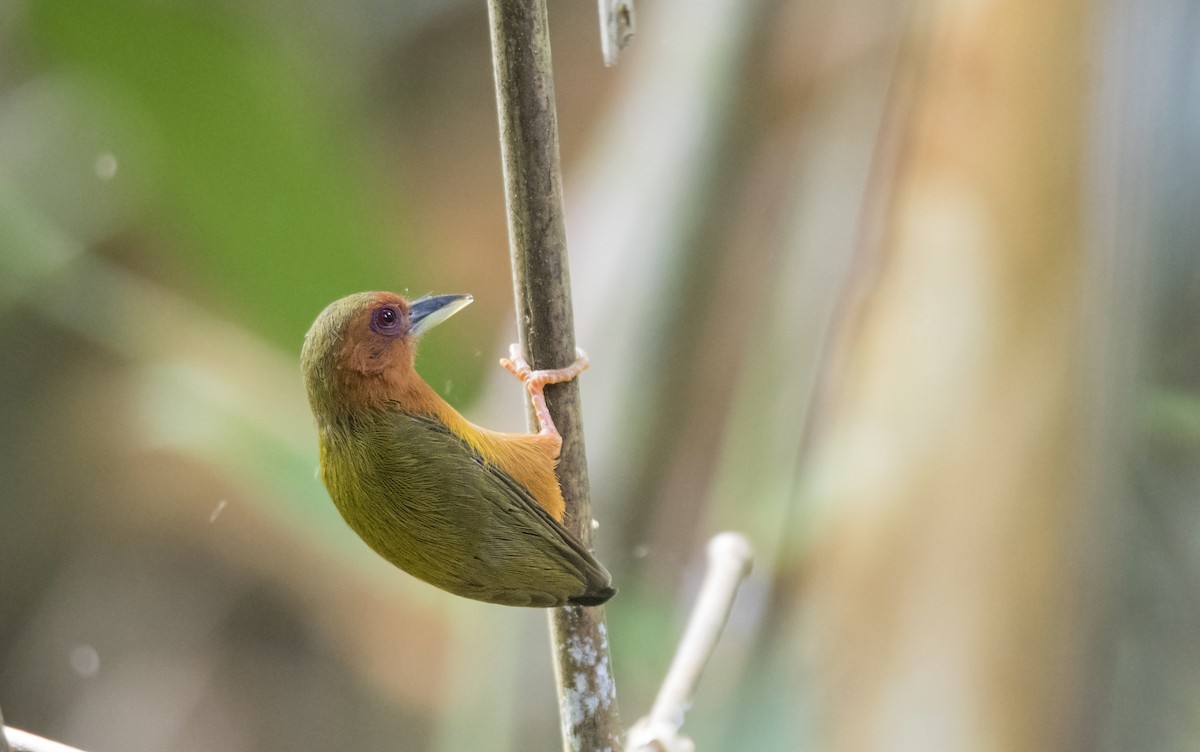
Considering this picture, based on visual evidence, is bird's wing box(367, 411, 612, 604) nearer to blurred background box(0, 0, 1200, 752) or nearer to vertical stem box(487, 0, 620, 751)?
vertical stem box(487, 0, 620, 751)

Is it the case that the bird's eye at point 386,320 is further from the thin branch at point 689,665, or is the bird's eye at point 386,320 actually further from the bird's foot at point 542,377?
the thin branch at point 689,665

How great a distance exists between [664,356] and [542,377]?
2.50ft

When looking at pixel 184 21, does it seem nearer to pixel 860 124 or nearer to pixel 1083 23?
pixel 860 124

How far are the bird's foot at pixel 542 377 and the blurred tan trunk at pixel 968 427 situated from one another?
77cm

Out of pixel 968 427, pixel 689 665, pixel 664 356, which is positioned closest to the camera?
pixel 689 665

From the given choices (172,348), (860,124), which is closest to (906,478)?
(860,124)

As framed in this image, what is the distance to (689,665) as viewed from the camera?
109cm

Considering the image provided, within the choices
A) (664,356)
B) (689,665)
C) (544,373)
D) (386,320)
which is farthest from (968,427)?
(386,320)

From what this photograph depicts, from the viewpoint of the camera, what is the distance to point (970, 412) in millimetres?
1439

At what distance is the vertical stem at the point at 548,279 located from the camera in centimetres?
76

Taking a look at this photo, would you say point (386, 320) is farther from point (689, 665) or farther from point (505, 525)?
point (689, 665)

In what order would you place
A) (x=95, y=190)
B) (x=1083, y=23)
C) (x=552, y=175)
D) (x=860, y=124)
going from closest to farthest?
(x=552, y=175) → (x=1083, y=23) → (x=860, y=124) → (x=95, y=190)

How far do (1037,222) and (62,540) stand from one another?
171 cm

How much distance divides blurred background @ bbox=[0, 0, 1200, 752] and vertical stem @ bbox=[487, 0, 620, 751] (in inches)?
24.2
